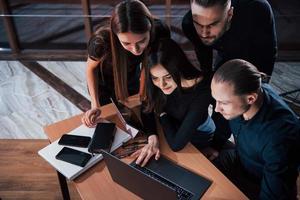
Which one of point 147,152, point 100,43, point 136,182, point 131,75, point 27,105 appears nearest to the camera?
point 136,182

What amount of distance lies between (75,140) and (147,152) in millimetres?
348

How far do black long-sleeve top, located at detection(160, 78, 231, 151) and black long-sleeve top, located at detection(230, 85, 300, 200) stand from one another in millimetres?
269

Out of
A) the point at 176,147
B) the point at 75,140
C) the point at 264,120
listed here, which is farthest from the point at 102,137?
the point at 264,120

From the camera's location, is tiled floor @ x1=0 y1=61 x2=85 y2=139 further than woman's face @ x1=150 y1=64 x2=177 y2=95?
Yes

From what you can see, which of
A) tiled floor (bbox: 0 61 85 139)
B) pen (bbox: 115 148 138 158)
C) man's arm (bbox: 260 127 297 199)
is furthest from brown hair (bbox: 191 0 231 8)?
tiled floor (bbox: 0 61 85 139)

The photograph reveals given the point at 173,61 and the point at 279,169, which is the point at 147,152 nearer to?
the point at 173,61

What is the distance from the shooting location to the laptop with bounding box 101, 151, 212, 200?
125cm

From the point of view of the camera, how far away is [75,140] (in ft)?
5.44

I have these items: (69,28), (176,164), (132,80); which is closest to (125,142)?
(176,164)

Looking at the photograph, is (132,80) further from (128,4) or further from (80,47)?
(80,47)

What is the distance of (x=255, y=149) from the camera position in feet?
4.99

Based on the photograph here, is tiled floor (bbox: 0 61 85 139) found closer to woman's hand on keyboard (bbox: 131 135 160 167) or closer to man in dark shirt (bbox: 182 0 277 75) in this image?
woman's hand on keyboard (bbox: 131 135 160 167)

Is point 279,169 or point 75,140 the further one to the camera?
point 75,140

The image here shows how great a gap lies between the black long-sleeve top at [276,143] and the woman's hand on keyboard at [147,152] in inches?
16.4
